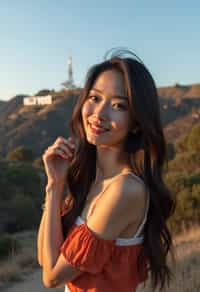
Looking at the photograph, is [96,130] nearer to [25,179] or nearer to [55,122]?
[25,179]

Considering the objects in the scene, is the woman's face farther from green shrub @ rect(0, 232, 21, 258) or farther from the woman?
green shrub @ rect(0, 232, 21, 258)

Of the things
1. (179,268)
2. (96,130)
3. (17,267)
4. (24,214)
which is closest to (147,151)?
(96,130)

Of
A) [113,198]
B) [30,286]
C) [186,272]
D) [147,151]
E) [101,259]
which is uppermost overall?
[147,151]

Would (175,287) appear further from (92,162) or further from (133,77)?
(133,77)

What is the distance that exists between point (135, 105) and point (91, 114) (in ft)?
0.68

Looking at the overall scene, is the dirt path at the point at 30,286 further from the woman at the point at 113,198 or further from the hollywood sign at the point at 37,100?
the hollywood sign at the point at 37,100

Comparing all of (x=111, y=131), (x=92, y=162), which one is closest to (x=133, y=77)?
(x=111, y=131)

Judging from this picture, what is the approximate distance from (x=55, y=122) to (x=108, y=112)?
6052 cm

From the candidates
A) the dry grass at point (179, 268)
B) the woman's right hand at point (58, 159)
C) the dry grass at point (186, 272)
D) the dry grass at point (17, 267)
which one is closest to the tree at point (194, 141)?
the dry grass at point (179, 268)

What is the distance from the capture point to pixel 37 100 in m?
86.0

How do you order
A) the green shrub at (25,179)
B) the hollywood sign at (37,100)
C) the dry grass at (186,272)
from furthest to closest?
the hollywood sign at (37,100) → the green shrub at (25,179) → the dry grass at (186,272)

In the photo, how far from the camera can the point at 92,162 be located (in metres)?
2.16

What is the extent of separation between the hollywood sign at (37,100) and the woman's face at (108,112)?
78456 mm

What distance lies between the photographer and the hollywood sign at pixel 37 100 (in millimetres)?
81750
